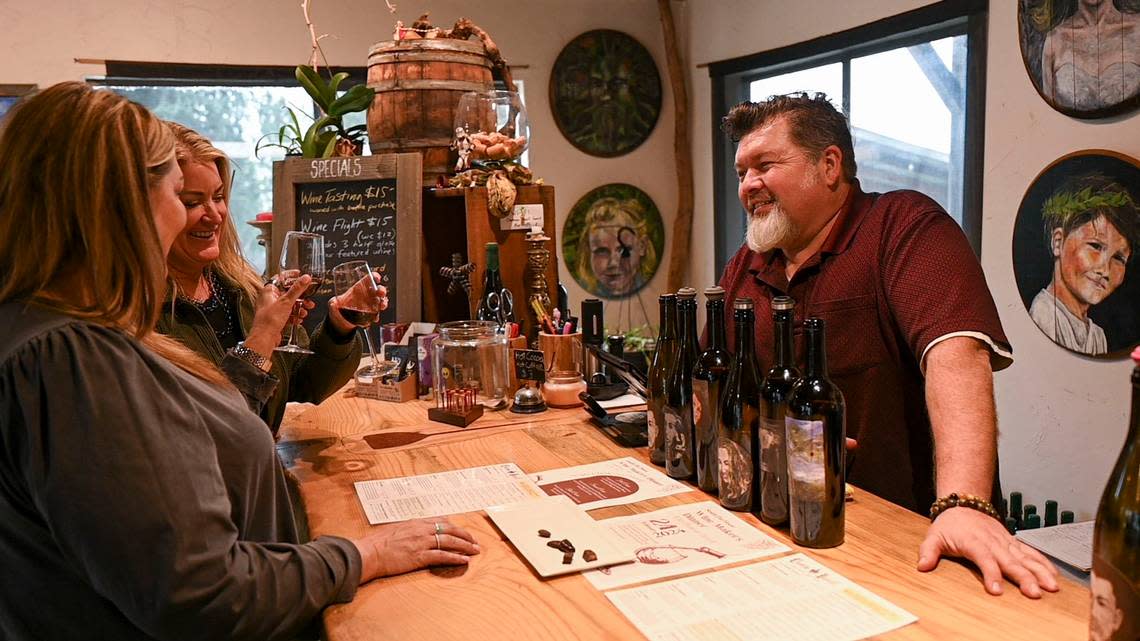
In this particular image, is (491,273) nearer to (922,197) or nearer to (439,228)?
(439,228)

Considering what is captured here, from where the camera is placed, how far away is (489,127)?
2.66 meters

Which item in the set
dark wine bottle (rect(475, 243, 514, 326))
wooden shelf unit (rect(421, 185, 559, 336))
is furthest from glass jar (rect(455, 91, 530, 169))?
dark wine bottle (rect(475, 243, 514, 326))

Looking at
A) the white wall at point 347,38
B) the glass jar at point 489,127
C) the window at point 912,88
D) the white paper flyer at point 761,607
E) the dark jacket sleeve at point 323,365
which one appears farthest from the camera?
the white wall at point 347,38

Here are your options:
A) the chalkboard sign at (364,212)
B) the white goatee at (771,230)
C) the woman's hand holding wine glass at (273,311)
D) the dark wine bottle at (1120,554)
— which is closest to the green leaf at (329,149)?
the chalkboard sign at (364,212)

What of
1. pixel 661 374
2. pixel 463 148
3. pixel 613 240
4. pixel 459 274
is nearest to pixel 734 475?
pixel 661 374

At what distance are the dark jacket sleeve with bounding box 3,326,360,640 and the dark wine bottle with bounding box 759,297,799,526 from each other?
0.71 metres

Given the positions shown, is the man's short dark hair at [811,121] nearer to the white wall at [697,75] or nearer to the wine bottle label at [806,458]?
the wine bottle label at [806,458]

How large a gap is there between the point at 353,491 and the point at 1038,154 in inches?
113

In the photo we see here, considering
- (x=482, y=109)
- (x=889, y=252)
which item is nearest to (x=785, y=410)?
(x=889, y=252)

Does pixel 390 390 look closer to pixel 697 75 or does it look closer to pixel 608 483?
pixel 608 483

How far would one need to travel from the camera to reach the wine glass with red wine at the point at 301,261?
5.46 ft

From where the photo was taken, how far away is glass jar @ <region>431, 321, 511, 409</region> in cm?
216

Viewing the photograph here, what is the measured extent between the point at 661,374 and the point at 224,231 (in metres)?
1.12

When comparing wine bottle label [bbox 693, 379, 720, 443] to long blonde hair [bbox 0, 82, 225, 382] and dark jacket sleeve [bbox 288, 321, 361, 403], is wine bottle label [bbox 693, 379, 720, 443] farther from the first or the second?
dark jacket sleeve [bbox 288, 321, 361, 403]
